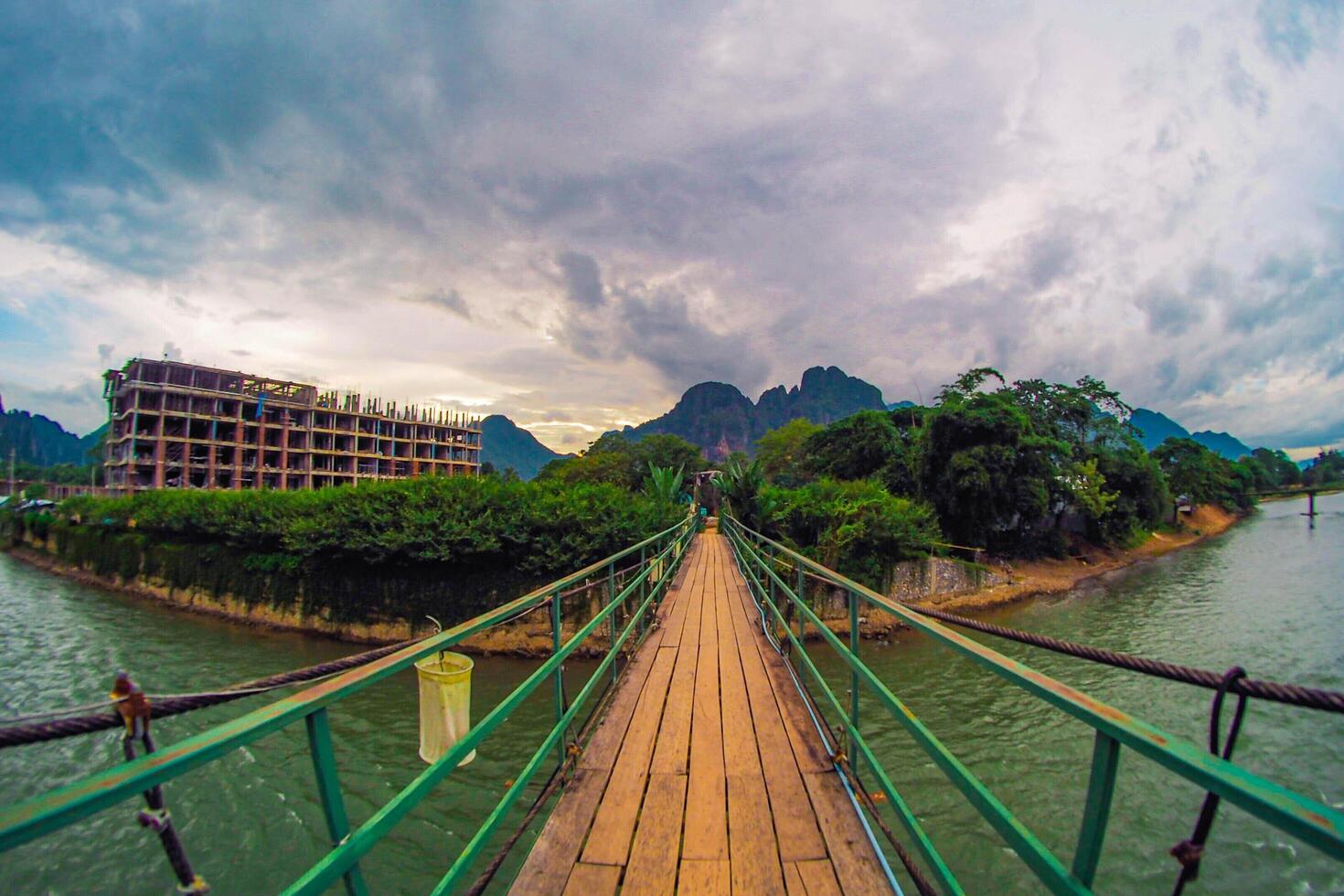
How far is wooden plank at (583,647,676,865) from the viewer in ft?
8.23

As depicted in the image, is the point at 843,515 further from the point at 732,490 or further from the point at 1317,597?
the point at 1317,597

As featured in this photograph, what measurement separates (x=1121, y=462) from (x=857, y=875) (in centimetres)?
3183

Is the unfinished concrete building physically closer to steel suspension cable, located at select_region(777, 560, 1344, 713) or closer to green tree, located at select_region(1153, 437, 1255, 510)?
steel suspension cable, located at select_region(777, 560, 1344, 713)

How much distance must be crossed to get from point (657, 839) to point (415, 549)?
1116cm

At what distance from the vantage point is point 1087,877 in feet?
4.43

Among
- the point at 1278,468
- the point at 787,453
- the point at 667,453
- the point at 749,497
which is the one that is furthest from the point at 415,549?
the point at 1278,468

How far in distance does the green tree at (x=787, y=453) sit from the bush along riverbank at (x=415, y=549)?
21.7m

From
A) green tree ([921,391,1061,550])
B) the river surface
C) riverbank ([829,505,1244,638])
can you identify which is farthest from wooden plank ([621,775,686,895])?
green tree ([921,391,1061,550])

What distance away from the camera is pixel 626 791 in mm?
2979

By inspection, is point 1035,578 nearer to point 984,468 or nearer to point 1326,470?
point 984,468

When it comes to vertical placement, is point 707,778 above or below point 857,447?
below

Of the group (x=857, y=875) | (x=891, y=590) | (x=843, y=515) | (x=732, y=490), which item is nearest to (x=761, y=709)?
(x=857, y=875)

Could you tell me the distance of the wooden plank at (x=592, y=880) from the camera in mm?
2262

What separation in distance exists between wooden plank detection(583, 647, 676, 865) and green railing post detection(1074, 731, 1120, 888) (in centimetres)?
179
